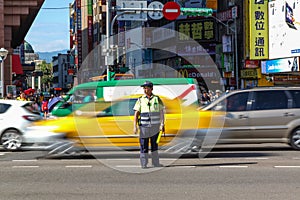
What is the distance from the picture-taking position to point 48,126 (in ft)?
46.2

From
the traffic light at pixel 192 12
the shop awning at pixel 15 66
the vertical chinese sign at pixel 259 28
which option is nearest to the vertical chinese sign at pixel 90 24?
the vertical chinese sign at pixel 259 28

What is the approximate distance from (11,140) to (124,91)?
5211 mm

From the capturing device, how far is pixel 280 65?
4669 centimetres

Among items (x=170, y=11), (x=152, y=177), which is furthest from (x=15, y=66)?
(x=152, y=177)

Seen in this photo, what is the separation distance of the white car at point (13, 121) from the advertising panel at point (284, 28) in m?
31.6

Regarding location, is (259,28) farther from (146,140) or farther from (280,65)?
(146,140)

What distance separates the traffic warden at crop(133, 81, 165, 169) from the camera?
→ 36.2 ft

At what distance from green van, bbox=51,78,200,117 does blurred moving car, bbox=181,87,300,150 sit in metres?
1.53

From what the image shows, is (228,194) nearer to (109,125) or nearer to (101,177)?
(101,177)

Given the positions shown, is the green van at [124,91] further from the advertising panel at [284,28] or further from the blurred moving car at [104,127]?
the advertising panel at [284,28]

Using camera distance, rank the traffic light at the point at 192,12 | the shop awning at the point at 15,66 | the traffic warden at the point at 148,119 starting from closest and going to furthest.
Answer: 1. the traffic warden at the point at 148,119
2. the traffic light at the point at 192,12
3. the shop awning at the point at 15,66

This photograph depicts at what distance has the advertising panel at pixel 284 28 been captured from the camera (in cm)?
4422

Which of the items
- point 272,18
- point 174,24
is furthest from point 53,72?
point 272,18

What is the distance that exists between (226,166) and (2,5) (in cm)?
2715
